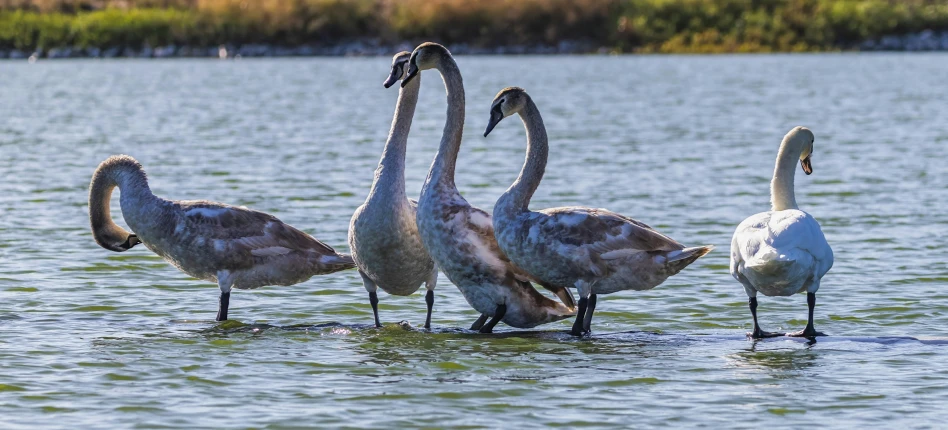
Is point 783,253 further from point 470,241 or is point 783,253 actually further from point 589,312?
point 470,241

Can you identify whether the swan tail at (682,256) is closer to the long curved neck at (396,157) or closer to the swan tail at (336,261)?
the long curved neck at (396,157)

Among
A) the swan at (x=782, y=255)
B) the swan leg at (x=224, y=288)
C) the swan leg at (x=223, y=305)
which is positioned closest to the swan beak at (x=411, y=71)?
the swan leg at (x=224, y=288)

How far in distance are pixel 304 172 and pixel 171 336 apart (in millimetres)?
11732

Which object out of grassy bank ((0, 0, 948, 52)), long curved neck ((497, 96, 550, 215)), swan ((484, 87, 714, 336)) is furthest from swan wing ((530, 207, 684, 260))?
grassy bank ((0, 0, 948, 52))

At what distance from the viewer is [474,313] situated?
11.6m

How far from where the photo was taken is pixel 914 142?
2619 cm

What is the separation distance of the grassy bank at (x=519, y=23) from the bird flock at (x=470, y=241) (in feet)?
191

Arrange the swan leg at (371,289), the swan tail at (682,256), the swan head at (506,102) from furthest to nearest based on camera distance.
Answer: the swan leg at (371,289) < the swan head at (506,102) < the swan tail at (682,256)

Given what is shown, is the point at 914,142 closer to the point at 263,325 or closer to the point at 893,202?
the point at 893,202

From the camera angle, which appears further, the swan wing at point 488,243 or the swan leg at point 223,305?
the swan leg at point 223,305

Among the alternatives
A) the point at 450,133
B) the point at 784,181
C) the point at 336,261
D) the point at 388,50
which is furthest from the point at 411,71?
the point at 388,50

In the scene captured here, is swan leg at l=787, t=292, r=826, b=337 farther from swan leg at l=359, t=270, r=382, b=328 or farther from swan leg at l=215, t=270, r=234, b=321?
swan leg at l=215, t=270, r=234, b=321

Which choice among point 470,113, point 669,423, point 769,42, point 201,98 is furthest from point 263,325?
point 769,42

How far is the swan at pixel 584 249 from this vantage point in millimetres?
9828
